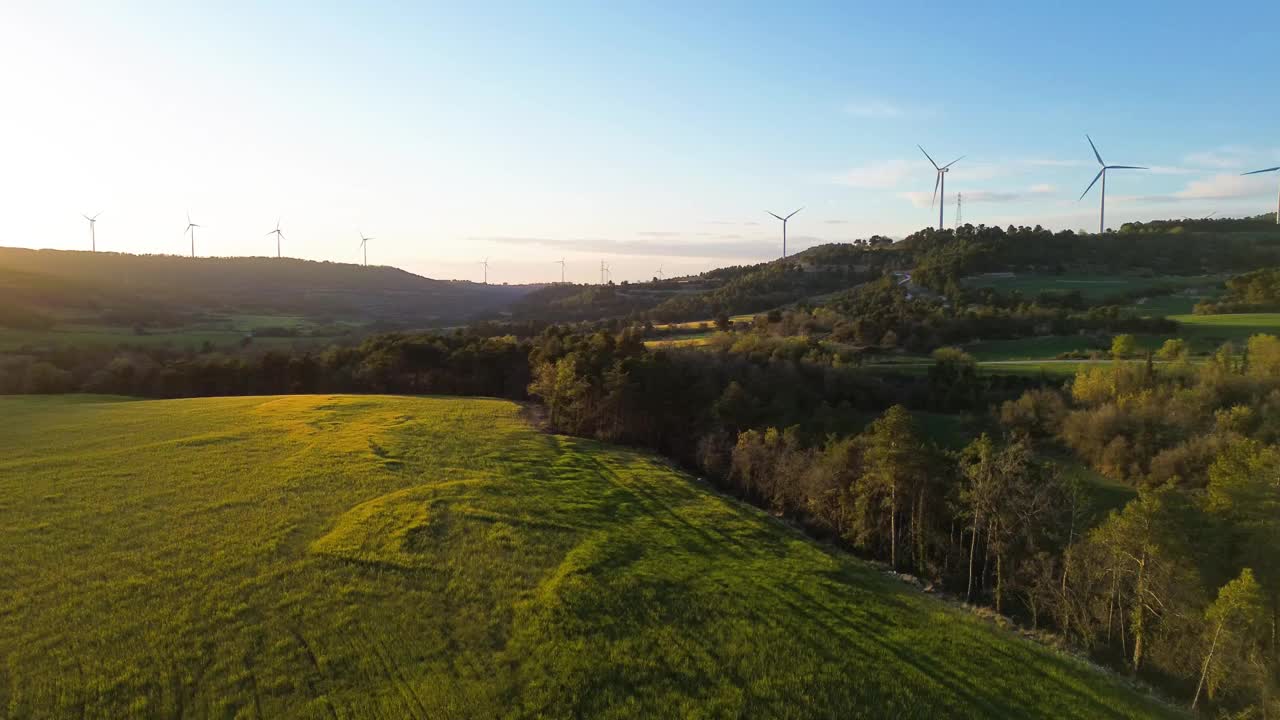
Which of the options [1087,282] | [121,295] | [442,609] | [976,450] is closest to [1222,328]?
[1087,282]

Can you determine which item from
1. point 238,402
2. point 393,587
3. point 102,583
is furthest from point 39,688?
point 238,402

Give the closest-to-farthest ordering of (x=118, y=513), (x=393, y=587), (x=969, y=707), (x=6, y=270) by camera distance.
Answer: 1. (x=969, y=707)
2. (x=393, y=587)
3. (x=118, y=513)
4. (x=6, y=270)

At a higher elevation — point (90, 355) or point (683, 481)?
point (90, 355)

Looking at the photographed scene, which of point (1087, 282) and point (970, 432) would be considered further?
point (1087, 282)

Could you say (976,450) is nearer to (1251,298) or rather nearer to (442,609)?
(442,609)

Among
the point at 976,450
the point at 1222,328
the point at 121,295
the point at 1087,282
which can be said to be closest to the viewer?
the point at 976,450

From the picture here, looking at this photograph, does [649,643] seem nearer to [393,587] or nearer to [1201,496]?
[393,587]

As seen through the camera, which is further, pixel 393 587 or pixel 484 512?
pixel 484 512

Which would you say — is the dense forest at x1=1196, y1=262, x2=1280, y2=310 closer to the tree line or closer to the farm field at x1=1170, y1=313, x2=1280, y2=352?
the farm field at x1=1170, y1=313, x2=1280, y2=352

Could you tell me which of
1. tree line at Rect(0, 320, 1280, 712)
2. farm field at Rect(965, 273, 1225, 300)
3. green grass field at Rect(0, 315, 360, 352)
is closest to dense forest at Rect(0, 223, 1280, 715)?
tree line at Rect(0, 320, 1280, 712)
